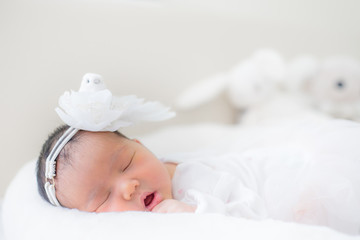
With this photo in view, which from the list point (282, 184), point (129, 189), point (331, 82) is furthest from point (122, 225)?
point (331, 82)

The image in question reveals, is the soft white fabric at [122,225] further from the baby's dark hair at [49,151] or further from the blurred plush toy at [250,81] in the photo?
the blurred plush toy at [250,81]

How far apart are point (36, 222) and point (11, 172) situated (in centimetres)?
46

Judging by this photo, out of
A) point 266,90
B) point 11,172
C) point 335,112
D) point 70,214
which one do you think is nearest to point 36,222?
point 70,214

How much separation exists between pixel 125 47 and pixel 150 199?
2.31 ft

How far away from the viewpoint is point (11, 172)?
1.12m

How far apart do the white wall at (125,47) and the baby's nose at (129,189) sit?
28 centimetres

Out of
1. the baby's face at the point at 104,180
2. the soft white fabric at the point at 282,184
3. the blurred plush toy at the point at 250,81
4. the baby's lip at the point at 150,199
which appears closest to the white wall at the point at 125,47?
the blurred plush toy at the point at 250,81

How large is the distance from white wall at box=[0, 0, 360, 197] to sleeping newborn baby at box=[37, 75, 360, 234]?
16 cm

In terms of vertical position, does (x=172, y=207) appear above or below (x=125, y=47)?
below

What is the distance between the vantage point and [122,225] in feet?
2.10

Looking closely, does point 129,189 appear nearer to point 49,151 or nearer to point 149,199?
point 149,199

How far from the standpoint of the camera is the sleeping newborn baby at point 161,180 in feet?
2.47

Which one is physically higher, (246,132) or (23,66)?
(23,66)

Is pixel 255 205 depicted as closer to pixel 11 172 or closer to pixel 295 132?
pixel 295 132
